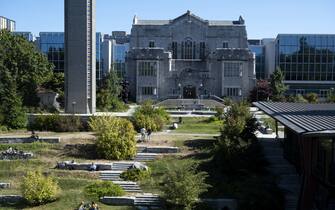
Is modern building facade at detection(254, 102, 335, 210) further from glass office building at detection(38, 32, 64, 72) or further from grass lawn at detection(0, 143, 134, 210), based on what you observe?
glass office building at detection(38, 32, 64, 72)

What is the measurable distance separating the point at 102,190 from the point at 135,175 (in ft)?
10.3

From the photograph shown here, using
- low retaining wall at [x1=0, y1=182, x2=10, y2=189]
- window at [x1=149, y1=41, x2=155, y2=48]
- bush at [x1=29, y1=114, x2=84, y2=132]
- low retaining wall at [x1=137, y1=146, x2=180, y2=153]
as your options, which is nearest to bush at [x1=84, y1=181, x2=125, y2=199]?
low retaining wall at [x1=0, y1=182, x2=10, y2=189]

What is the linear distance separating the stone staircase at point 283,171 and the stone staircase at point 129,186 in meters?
6.99

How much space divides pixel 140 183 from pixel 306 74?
55.0 meters

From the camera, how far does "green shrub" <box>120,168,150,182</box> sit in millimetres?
27533

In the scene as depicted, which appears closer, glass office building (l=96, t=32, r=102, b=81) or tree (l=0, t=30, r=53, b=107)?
tree (l=0, t=30, r=53, b=107)

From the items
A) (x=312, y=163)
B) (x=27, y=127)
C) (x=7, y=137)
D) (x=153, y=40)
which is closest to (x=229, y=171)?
(x=312, y=163)

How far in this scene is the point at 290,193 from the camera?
2478cm

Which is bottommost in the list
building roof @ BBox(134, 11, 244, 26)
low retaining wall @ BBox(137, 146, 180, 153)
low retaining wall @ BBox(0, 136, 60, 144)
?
low retaining wall @ BBox(137, 146, 180, 153)

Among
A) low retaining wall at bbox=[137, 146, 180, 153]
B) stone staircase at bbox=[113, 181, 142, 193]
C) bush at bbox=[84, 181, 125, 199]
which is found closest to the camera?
bush at bbox=[84, 181, 125, 199]

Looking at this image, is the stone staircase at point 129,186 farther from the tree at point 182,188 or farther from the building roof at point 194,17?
the building roof at point 194,17

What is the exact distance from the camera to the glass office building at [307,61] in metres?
76.1

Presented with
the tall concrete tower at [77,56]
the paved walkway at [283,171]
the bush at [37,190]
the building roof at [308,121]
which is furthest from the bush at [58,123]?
the building roof at [308,121]

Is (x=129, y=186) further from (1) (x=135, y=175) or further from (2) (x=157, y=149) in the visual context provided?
(2) (x=157, y=149)
